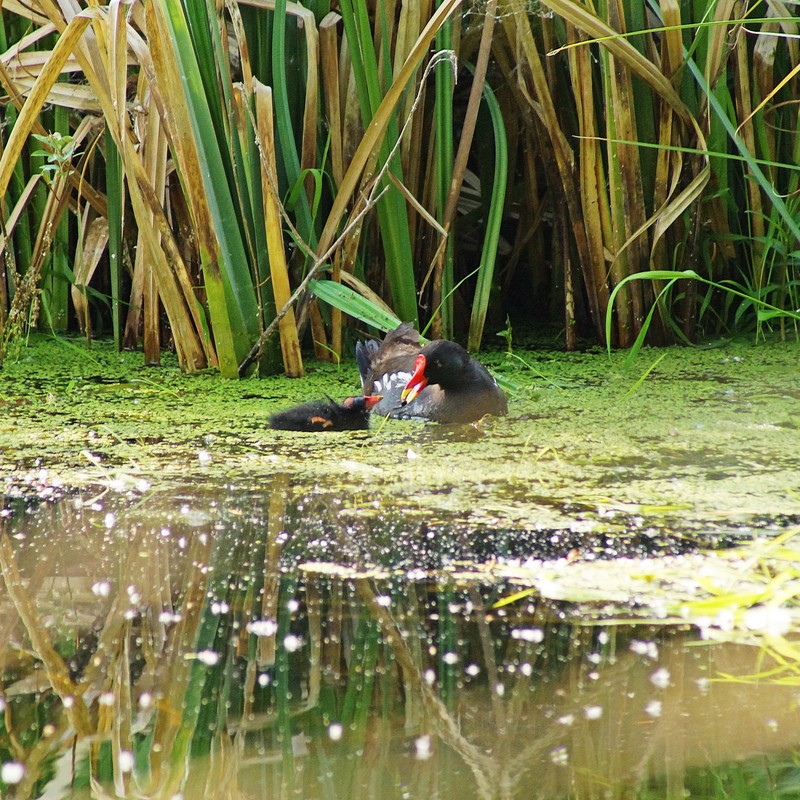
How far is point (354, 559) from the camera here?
5.45 feet

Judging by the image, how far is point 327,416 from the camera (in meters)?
2.67

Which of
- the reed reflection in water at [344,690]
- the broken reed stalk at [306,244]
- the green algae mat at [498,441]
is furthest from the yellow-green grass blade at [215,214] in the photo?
the reed reflection in water at [344,690]

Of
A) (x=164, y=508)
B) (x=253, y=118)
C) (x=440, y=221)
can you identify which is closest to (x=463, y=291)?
(x=440, y=221)

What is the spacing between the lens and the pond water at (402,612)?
1068 mm

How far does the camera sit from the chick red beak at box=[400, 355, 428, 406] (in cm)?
285

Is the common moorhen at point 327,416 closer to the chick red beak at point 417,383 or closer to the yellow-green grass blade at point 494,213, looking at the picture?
the chick red beak at point 417,383

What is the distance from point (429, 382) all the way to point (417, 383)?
34 mm

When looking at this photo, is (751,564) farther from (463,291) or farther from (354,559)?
(463,291)

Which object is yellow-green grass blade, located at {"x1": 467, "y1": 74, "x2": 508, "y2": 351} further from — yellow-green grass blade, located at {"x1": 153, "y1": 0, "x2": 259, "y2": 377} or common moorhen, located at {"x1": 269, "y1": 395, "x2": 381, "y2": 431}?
yellow-green grass blade, located at {"x1": 153, "y1": 0, "x2": 259, "y2": 377}

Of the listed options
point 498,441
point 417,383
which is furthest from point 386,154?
point 498,441

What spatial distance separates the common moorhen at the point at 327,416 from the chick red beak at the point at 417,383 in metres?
0.08

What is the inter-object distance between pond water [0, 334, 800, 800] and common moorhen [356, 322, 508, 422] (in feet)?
0.83

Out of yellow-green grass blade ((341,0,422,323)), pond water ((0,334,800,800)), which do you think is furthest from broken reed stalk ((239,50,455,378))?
pond water ((0,334,800,800))

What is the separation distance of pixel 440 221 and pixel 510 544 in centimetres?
169
